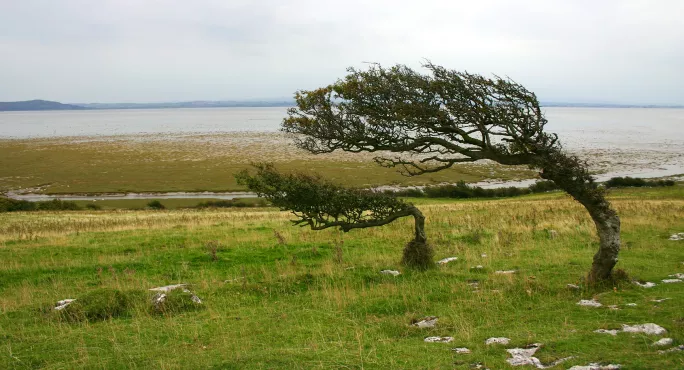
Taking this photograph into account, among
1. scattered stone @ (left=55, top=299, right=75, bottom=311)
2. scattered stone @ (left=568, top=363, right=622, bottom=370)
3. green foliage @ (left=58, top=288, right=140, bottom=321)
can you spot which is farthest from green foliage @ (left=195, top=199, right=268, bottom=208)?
scattered stone @ (left=568, top=363, right=622, bottom=370)

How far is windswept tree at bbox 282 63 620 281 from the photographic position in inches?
453

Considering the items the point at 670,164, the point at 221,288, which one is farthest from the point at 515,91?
the point at 670,164

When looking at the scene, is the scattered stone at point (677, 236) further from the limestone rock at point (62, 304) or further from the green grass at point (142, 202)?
the green grass at point (142, 202)

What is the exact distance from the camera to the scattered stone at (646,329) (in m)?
8.16

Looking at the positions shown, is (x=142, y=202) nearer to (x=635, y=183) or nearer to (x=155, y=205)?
(x=155, y=205)

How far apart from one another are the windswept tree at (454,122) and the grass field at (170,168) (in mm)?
37806

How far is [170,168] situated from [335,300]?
65.6m

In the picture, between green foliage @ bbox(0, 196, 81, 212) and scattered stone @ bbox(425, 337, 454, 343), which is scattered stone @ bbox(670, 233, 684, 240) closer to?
scattered stone @ bbox(425, 337, 454, 343)

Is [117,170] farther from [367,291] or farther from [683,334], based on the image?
[683,334]

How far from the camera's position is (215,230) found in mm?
25297

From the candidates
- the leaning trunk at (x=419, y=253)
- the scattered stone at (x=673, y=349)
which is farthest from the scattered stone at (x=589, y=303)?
the leaning trunk at (x=419, y=253)

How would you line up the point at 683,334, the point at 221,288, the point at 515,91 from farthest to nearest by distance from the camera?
the point at 221,288 < the point at 515,91 < the point at 683,334

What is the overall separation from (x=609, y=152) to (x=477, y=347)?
93.2m

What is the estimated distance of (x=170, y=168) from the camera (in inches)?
2862
